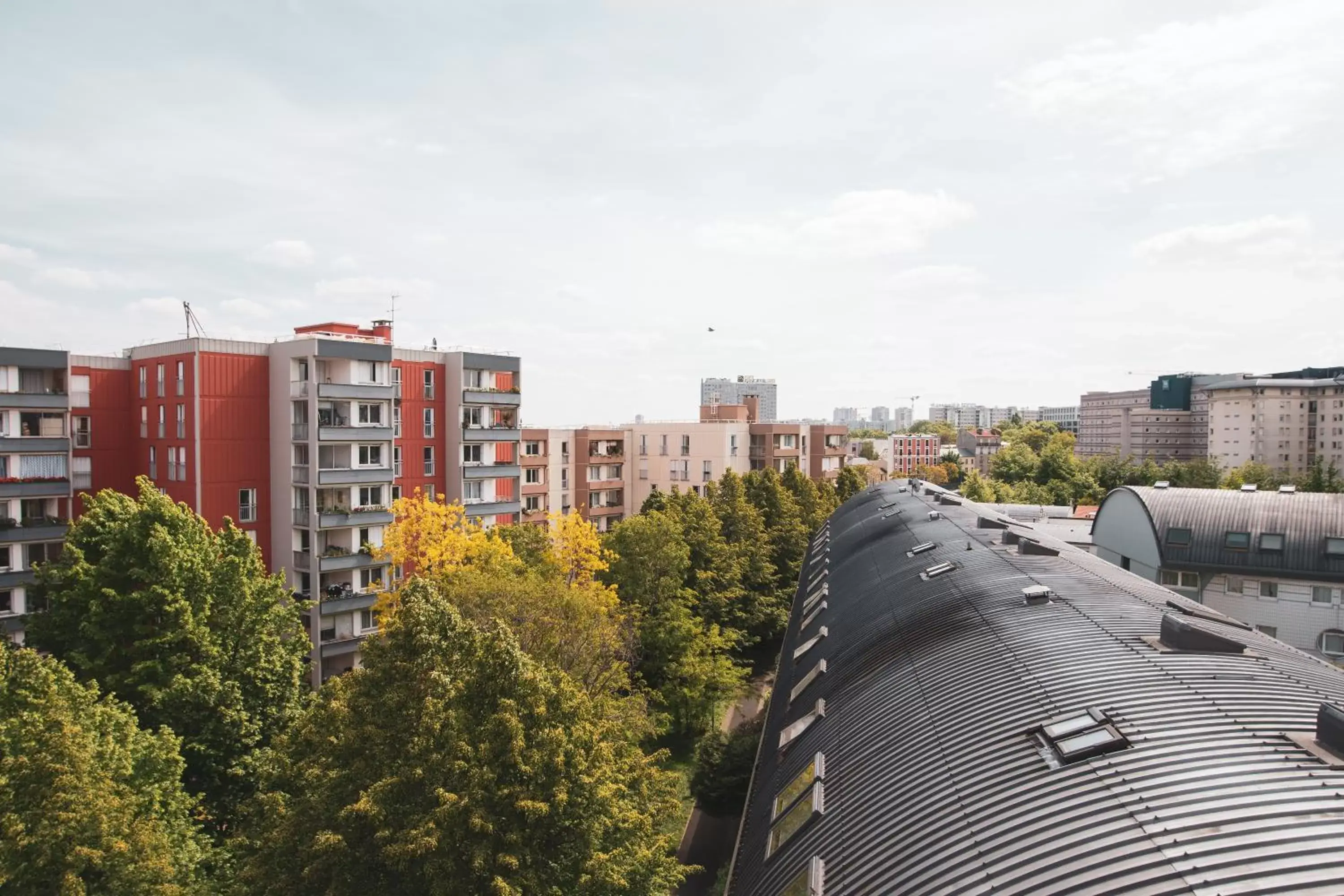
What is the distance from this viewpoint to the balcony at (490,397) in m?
50.7

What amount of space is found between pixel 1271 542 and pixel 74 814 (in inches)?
1915

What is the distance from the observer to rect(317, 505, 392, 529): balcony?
41.7 m

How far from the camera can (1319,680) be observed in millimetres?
15156

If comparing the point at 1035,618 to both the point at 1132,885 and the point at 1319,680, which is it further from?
the point at 1132,885

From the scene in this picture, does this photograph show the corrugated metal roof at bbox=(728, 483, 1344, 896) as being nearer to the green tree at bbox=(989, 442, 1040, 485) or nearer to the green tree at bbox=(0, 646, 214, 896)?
the green tree at bbox=(0, 646, 214, 896)

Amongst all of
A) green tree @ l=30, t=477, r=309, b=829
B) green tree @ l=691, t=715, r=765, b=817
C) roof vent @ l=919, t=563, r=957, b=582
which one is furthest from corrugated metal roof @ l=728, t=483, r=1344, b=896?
green tree @ l=30, t=477, r=309, b=829

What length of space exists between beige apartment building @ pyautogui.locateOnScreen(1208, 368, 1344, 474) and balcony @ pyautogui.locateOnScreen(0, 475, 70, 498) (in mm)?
145521

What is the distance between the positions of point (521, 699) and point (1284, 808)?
1311 centimetres

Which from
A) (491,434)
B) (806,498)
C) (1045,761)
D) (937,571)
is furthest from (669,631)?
(806,498)

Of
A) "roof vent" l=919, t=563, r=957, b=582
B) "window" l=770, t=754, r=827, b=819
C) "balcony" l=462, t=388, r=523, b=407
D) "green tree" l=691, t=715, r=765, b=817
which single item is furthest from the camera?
"balcony" l=462, t=388, r=523, b=407


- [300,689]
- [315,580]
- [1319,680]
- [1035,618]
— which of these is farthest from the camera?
[315,580]

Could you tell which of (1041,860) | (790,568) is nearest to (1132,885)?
(1041,860)

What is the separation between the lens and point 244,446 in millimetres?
42688

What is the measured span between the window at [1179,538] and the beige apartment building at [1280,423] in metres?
102
